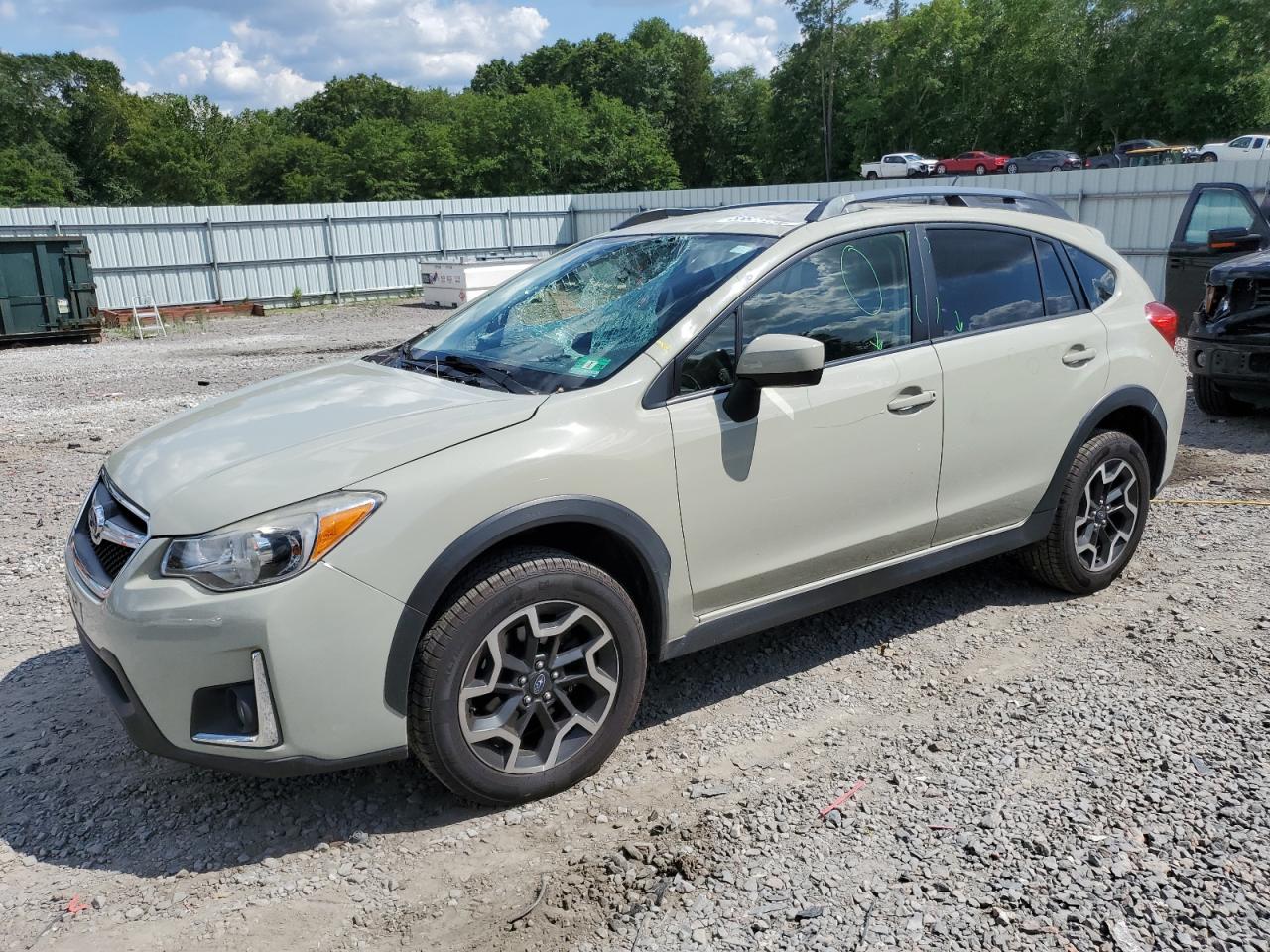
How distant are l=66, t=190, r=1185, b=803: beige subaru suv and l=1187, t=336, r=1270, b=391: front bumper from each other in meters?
3.42

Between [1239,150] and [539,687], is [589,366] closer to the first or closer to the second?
[539,687]

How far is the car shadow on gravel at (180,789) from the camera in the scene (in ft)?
9.96

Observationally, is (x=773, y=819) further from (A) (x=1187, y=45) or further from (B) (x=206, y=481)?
(A) (x=1187, y=45)

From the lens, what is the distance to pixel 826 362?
3654 millimetres

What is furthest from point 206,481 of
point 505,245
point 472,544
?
point 505,245

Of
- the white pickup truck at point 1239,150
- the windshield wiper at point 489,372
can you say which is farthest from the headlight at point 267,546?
the white pickup truck at point 1239,150

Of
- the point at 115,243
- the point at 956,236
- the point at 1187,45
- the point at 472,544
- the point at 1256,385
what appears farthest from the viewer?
the point at 1187,45

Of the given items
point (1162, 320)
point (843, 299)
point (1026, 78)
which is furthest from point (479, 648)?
point (1026, 78)

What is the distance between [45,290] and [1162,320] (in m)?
18.4

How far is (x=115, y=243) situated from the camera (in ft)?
78.7

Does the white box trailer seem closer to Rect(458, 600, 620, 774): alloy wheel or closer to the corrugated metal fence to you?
the corrugated metal fence

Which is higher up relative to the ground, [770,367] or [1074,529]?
[770,367]

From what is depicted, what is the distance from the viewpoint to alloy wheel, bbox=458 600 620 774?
297cm

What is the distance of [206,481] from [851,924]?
6.98ft
